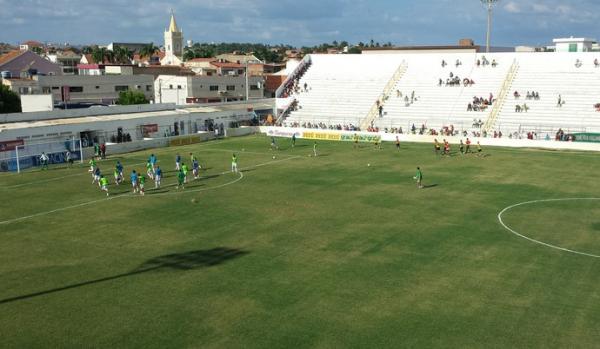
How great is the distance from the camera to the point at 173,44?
167250 mm

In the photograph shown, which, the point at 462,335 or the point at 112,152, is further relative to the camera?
the point at 112,152

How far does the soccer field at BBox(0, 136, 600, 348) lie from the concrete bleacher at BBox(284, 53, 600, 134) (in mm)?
24170

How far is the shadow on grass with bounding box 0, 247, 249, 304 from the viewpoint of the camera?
66.8 feet

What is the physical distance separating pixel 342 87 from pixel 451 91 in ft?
48.1

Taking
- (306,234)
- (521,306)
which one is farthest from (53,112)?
(521,306)

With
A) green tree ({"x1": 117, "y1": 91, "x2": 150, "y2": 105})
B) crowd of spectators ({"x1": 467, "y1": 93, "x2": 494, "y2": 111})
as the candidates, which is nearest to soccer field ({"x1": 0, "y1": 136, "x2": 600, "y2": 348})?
crowd of spectators ({"x1": 467, "y1": 93, "x2": 494, "y2": 111})

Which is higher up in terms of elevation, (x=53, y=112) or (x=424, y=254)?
(x=53, y=112)

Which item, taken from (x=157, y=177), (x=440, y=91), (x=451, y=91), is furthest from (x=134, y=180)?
(x=451, y=91)

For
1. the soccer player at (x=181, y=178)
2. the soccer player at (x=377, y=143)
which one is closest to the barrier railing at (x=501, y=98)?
Result: the soccer player at (x=377, y=143)

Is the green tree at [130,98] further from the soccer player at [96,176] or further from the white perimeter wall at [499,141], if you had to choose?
the soccer player at [96,176]

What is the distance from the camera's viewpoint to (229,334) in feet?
52.1

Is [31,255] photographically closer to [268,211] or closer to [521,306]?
[268,211]

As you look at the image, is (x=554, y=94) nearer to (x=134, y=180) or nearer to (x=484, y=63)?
(x=484, y=63)

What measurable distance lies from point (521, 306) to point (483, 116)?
48913 mm
